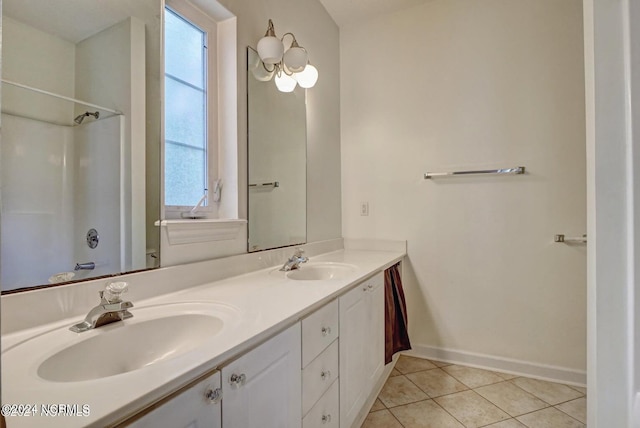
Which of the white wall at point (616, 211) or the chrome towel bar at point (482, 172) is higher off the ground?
the chrome towel bar at point (482, 172)

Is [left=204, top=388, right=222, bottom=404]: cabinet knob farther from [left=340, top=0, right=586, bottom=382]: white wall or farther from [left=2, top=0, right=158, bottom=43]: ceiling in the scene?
[left=340, top=0, right=586, bottom=382]: white wall

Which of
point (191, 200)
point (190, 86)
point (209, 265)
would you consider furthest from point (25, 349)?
point (190, 86)

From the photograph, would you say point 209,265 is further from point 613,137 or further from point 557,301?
point 557,301

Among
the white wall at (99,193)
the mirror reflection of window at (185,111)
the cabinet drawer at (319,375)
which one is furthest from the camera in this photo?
the mirror reflection of window at (185,111)

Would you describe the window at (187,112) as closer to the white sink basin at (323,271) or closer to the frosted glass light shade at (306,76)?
the frosted glass light shade at (306,76)

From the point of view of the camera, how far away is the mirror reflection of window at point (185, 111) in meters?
1.25

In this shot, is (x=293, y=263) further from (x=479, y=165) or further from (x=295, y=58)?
(x=479, y=165)

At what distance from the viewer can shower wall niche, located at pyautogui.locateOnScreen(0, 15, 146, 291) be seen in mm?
766

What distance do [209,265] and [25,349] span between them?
2.05 ft

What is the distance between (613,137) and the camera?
0.48m

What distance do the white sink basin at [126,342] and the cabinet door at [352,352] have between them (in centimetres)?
55

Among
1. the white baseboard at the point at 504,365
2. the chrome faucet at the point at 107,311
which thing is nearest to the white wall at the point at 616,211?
the chrome faucet at the point at 107,311

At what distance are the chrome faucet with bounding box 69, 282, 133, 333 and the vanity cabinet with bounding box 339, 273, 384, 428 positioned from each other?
743 millimetres

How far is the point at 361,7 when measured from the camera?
2.27 m
